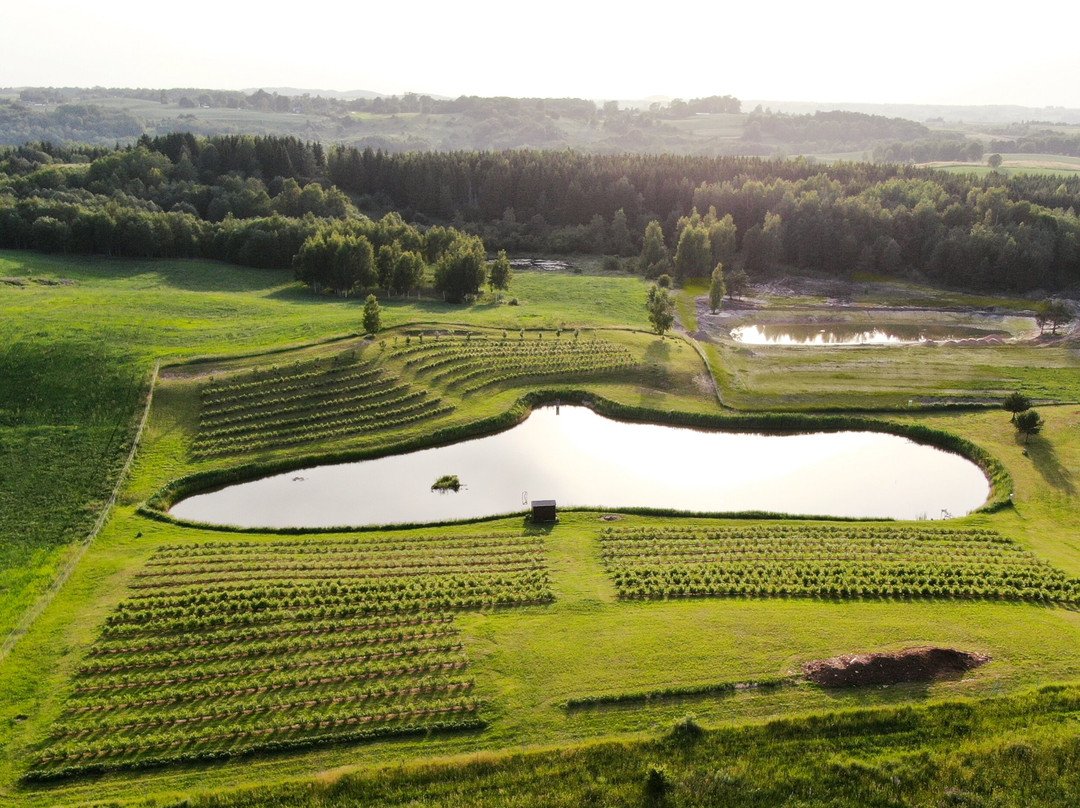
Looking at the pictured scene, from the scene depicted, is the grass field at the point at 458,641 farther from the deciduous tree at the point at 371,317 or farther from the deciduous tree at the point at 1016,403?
the deciduous tree at the point at 371,317

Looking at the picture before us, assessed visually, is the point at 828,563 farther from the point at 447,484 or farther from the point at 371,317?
the point at 371,317

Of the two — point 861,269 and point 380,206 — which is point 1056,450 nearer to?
point 861,269

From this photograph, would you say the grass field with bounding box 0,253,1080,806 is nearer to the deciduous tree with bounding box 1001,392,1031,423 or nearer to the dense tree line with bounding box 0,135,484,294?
the deciduous tree with bounding box 1001,392,1031,423

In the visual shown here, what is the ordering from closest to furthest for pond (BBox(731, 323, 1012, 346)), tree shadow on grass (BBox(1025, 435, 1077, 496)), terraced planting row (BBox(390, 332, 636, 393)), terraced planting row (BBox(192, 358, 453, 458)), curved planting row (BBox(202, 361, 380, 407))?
1. tree shadow on grass (BBox(1025, 435, 1077, 496))
2. terraced planting row (BBox(192, 358, 453, 458))
3. curved planting row (BBox(202, 361, 380, 407))
4. terraced planting row (BBox(390, 332, 636, 393))
5. pond (BBox(731, 323, 1012, 346))

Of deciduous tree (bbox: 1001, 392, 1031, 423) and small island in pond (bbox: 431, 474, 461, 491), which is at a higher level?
deciduous tree (bbox: 1001, 392, 1031, 423)

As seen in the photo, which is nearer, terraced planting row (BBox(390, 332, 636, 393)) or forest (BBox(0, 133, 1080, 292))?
terraced planting row (BBox(390, 332, 636, 393))

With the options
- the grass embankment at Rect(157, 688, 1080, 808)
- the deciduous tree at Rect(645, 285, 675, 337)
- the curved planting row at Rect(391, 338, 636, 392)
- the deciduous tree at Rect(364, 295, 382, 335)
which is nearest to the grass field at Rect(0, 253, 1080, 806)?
the grass embankment at Rect(157, 688, 1080, 808)

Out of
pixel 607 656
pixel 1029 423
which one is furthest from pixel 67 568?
pixel 1029 423

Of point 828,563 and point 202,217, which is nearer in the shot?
point 828,563

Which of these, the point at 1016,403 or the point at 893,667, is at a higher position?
the point at 1016,403
